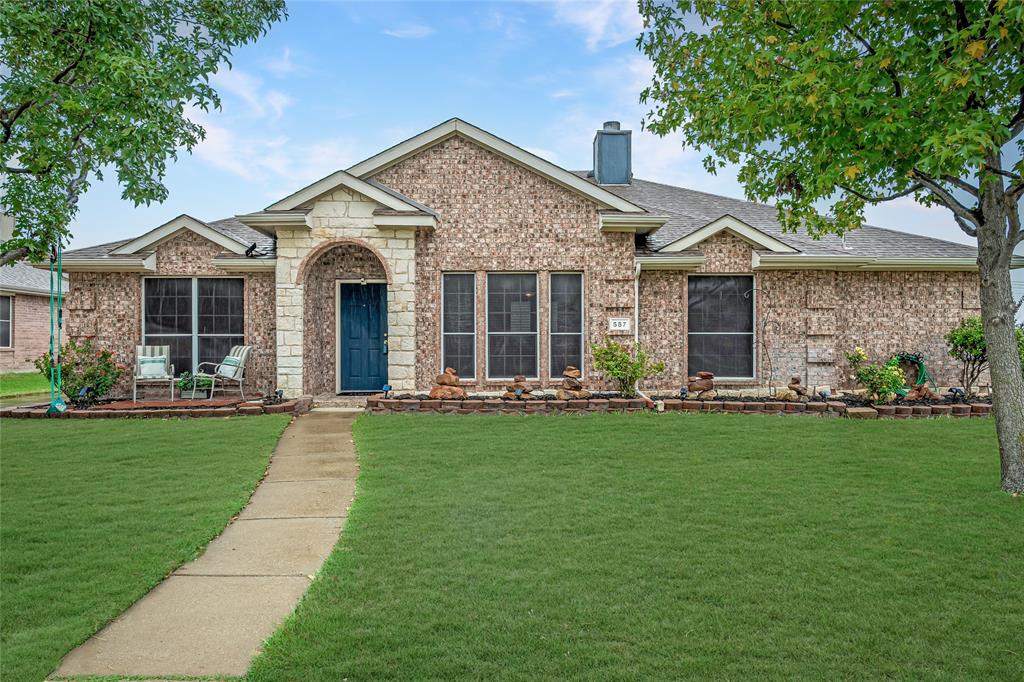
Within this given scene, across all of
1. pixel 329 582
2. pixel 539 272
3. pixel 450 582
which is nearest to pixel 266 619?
pixel 329 582

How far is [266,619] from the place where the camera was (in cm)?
361

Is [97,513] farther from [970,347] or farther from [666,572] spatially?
[970,347]

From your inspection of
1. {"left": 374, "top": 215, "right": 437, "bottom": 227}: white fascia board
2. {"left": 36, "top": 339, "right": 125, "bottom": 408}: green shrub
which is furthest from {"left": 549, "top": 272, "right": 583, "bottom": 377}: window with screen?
{"left": 36, "top": 339, "right": 125, "bottom": 408}: green shrub

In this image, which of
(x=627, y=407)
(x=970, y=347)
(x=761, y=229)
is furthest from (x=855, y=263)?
(x=627, y=407)

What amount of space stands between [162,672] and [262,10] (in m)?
6.88

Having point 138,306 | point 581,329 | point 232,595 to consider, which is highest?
point 138,306

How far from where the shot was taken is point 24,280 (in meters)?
24.0

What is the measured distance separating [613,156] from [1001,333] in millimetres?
12226

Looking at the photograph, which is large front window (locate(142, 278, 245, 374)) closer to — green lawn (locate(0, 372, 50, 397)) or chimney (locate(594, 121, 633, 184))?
green lawn (locate(0, 372, 50, 397))

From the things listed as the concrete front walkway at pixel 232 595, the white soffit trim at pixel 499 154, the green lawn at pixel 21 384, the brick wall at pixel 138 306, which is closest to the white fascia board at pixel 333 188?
the white soffit trim at pixel 499 154

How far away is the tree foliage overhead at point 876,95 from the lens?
18.6ft

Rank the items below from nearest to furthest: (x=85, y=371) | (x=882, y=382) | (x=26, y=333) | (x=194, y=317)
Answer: (x=882, y=382)
(x=85, y=371)
(x=194, y=317)
(x=26, y=333)

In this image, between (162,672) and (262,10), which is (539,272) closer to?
(262,10)

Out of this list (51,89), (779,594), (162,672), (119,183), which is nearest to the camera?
(162,672)
